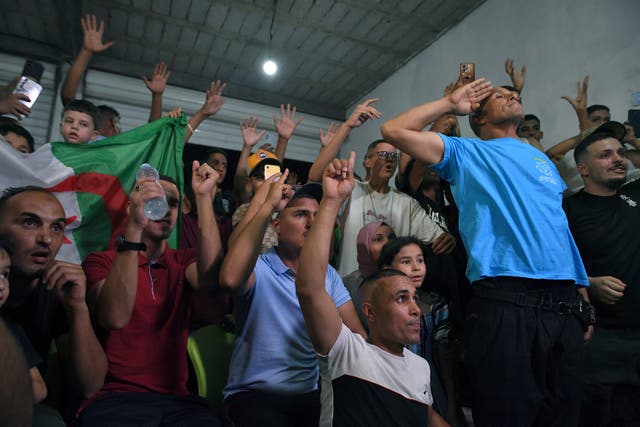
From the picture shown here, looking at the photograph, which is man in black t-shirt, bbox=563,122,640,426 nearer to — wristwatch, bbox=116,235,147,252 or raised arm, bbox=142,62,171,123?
wristwatch, bbox=116,235,147,252

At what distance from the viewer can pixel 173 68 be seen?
266 inches

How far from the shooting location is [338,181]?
159cm

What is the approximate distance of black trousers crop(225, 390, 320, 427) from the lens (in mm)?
1560

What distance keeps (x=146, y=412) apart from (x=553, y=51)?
4454 millimetres

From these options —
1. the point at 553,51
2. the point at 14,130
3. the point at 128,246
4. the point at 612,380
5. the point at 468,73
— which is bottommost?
the point at 612,380

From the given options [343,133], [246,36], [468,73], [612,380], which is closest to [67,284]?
[343,133]

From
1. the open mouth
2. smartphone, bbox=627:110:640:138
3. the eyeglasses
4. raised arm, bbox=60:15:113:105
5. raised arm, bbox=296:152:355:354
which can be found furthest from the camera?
raised arm, bbox=60:15:113:105

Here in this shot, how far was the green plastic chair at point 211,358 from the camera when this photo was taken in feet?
6.59

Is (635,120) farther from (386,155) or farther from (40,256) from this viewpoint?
(40,256)

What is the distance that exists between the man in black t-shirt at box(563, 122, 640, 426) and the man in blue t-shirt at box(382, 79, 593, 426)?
736 millimetres

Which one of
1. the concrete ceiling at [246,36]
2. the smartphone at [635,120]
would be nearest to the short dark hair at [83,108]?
the concrete ceiling at [246,36]

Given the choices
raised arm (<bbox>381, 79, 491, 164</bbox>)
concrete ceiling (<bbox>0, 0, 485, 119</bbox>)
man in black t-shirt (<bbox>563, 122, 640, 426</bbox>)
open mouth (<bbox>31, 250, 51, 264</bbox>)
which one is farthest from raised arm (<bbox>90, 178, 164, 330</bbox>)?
concrete ceiling (<bbox>0, 0, 485, 119</bbox>)

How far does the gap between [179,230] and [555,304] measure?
2174 mm

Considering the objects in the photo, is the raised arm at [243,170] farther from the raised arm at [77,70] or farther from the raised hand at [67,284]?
the raised hand at [67,284]
